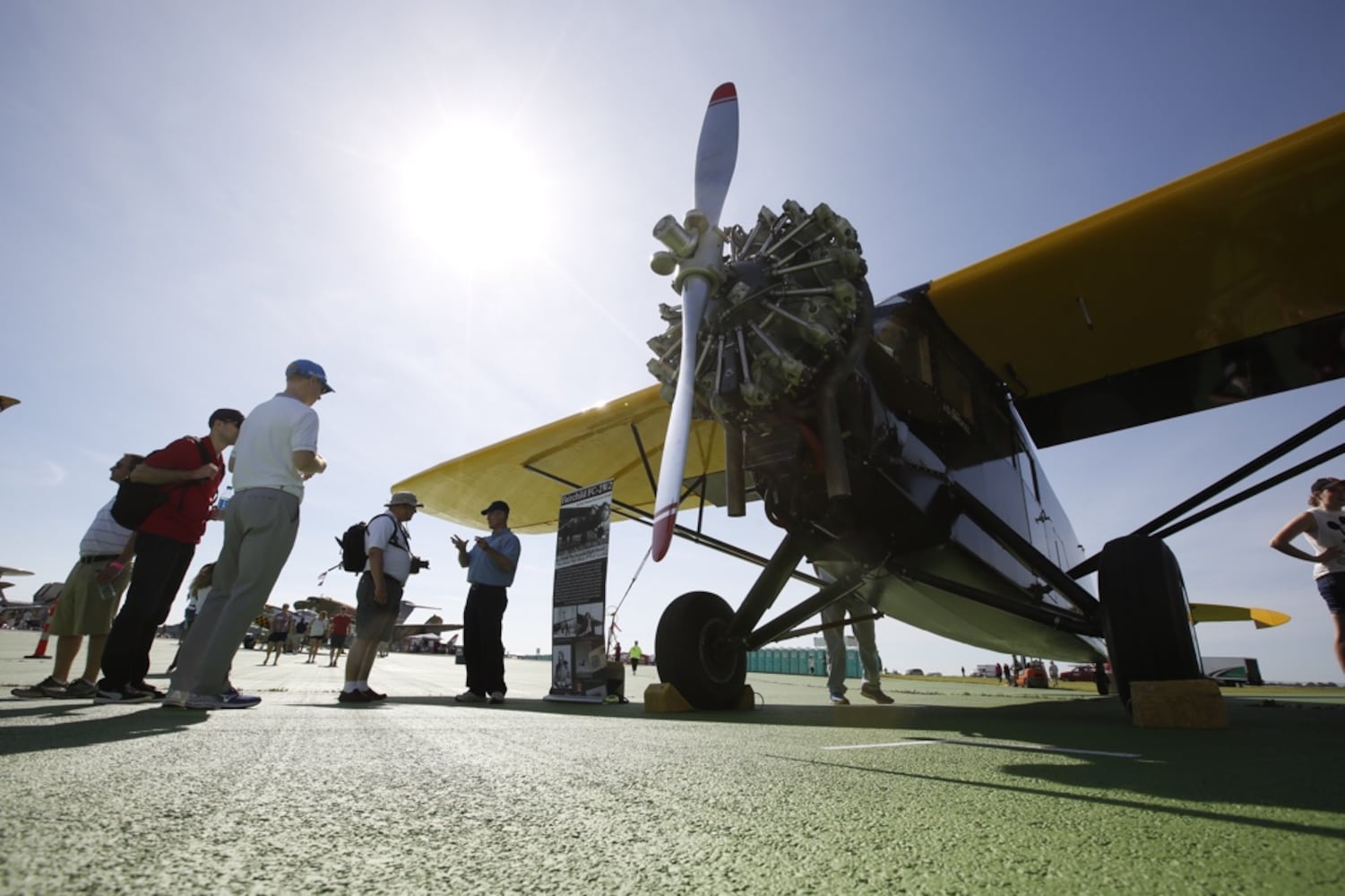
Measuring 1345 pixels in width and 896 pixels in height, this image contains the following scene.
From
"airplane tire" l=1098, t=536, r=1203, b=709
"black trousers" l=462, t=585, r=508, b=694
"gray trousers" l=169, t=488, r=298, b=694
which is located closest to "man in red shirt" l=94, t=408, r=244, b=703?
"gray trousers" l=169, t=488, r=298, b=694

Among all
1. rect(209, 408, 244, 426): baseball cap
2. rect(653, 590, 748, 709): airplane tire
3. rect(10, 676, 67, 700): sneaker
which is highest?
rect(209, 408, 244, 426): baseball cap

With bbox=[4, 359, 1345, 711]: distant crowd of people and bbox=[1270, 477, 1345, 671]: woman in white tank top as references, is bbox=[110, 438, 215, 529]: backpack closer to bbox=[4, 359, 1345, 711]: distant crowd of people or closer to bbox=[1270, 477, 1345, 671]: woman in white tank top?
bbox=[4, 359, 1345, 711]: distant crowd of people

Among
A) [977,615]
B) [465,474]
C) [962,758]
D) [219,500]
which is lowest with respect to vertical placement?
[962,758]

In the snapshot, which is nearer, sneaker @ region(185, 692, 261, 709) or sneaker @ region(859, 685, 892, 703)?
sneaker @ region(185, 692, 261, 709)

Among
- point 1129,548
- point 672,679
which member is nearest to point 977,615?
point 1129,548

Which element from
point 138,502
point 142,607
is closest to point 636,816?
point 142,607

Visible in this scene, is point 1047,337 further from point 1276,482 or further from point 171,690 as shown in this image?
point 171,690

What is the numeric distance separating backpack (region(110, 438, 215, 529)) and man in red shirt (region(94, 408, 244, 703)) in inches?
0.9

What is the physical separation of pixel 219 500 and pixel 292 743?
10.9 feet

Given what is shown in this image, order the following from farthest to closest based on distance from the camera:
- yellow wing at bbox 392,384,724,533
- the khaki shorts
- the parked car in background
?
the parked car in background < yellow wing at bbox 392,384,724,533 < the khaki shorts

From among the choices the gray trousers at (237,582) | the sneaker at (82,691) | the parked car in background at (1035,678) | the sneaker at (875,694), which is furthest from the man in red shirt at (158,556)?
the parked car in background at (1035,678)

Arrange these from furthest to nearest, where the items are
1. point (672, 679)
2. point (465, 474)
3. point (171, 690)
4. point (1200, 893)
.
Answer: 1. point (465, 474)
2. point (672, 679)
3. point (171, 690)
4. point (1200, 893)

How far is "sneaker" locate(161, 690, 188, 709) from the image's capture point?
273 centimetres

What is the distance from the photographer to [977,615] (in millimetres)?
5410
